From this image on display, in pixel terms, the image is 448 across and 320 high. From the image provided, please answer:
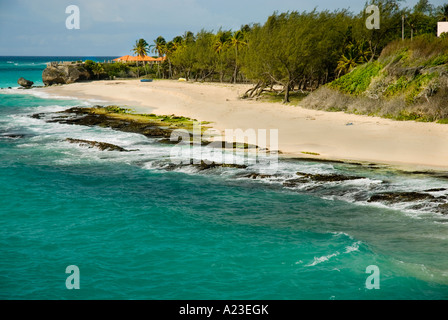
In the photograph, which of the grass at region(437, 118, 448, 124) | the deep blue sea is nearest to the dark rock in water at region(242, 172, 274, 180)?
the deep blue sea

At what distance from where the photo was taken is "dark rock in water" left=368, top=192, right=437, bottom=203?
48.7ft

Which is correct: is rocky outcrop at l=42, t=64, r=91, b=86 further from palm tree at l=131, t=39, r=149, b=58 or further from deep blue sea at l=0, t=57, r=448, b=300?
deep blue sea at l=0, t=57, r=448, b=300

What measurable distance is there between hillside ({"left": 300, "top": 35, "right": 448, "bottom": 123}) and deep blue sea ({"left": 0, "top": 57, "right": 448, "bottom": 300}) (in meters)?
13.0

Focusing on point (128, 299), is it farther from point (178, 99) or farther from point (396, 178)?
point (178, 99)


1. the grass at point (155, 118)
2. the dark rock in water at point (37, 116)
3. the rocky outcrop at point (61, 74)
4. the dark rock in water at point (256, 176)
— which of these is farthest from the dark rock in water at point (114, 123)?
the rocky outcrop at point (61, 74)

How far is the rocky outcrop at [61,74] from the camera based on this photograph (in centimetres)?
8875

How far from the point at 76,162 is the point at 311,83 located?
40.0m

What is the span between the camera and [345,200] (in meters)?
15.6

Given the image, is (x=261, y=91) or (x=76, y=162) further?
(x=261, y=91)

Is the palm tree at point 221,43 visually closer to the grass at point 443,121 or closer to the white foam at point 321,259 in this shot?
the grass at point 443,121

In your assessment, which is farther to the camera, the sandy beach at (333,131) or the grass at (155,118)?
the grass at (155,118)

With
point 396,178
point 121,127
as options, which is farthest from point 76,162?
point 396,178

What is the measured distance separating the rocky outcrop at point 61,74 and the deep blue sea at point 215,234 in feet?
241

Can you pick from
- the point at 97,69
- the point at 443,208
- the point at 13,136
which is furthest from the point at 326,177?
the point at 97,69
